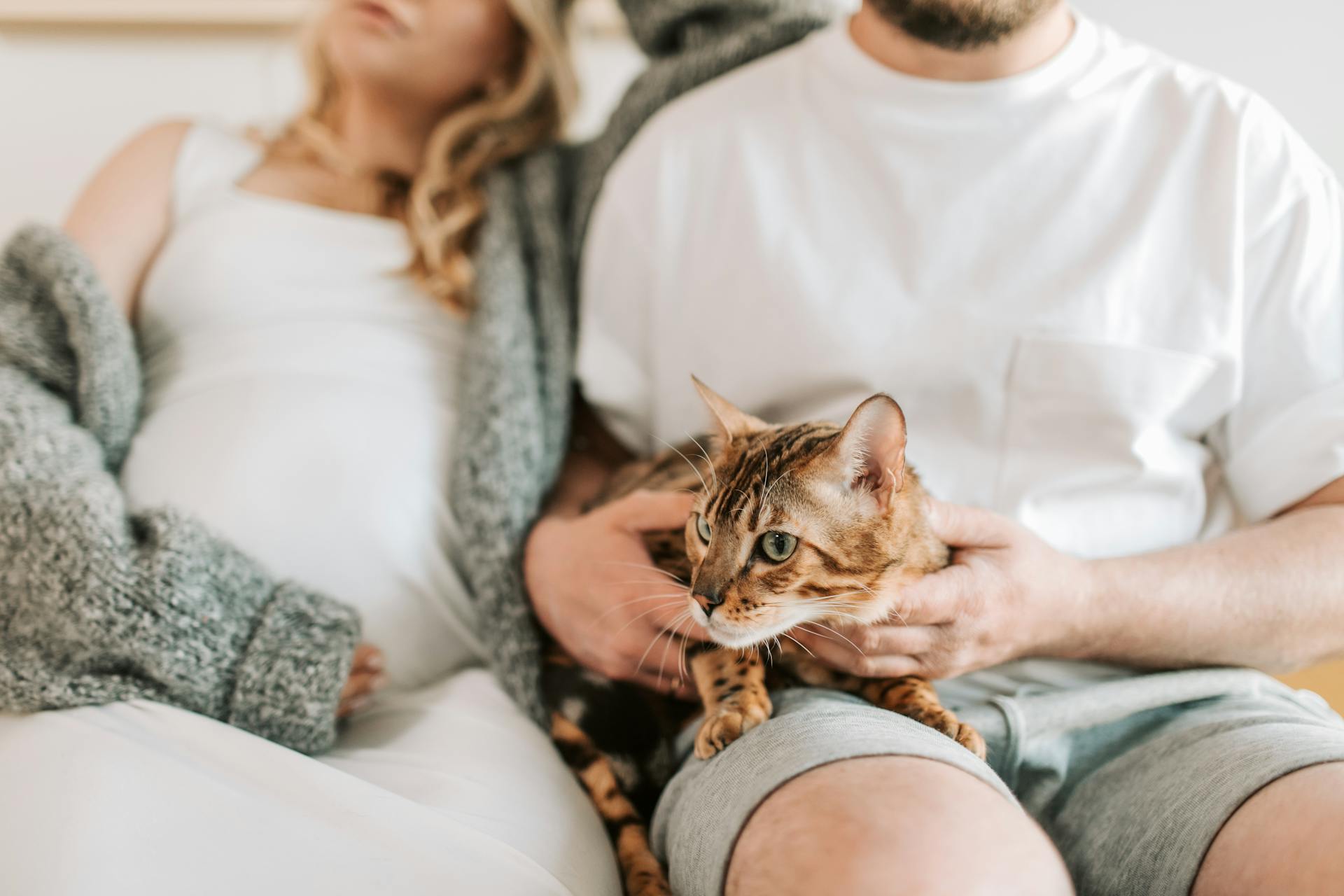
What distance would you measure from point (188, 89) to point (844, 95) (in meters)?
1.35

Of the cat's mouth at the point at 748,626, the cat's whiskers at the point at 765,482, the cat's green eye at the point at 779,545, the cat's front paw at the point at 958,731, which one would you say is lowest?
the cat's front paw at the point at 958,731

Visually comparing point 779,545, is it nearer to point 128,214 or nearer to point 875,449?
point 875,449

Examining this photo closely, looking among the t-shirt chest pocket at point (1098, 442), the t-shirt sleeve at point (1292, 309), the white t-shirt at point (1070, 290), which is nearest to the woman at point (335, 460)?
the white t-shirt at point (1070, 290)

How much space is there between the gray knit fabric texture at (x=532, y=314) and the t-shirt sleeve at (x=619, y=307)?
40 millimetres

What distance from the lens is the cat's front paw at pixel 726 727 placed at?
2.14 ft

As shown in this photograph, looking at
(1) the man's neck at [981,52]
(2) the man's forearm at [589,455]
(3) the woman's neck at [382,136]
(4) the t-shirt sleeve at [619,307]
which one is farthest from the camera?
(3) the woman's neck at [382,136]

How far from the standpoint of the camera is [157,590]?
751mm

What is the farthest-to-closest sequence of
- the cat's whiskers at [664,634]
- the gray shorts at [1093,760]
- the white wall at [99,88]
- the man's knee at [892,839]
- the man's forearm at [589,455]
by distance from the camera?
the white wall at [99,88]
the man's forearm at [589,455]
the cat's whiskers at [664,634]
the gray shorts at [1093,760]
the man's knee at [892,839]

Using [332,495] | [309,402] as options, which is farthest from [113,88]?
[332,495]

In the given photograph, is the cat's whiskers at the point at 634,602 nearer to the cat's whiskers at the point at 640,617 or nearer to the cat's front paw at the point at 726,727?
the cat's whiskers at the point at 640,617

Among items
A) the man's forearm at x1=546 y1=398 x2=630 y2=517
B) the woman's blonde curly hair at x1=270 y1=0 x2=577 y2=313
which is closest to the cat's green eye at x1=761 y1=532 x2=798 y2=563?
the man's forearm at x1=546 y1=398 x2=630 y2=517

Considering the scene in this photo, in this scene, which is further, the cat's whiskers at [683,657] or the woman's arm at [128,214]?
the woman's arm at [128,214]

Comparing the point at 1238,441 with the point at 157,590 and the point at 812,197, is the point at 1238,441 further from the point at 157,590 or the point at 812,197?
the point at 157,590

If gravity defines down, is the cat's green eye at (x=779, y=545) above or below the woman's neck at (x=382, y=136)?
below
